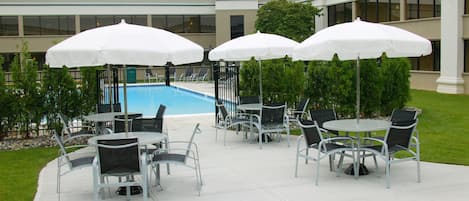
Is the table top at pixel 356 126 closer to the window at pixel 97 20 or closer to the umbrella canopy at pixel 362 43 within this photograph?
the umbrella canopy at pixel 362 43

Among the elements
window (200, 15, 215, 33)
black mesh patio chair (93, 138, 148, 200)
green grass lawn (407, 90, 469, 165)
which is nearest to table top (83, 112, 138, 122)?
black mesh patio chair (93, 138, 148, 200)

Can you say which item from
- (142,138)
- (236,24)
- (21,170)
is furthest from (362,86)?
(236,24)

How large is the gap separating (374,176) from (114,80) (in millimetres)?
8942

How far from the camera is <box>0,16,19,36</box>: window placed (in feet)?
127

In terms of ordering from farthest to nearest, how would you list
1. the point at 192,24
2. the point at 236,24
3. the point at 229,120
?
the point at 192,24 → the point at 236,24 → the point at 229,120

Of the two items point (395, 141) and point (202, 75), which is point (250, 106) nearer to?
point (395, 141)

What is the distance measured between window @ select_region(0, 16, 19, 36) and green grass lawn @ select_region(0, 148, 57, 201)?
31.4m

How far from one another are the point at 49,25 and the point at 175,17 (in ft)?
33.2

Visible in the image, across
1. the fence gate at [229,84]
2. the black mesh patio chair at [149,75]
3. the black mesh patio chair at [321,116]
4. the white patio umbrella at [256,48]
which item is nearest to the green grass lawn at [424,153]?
the black mesh patio chair at [321,116]

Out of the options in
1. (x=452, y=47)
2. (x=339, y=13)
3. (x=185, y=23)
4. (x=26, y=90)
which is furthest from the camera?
(x=185, y=23)

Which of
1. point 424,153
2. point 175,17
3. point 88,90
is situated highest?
point 175,17

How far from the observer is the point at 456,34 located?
22766 millimetres

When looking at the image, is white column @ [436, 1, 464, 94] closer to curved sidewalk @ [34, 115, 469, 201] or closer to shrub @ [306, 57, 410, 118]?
shrub @ [306, 57, 410, 118]

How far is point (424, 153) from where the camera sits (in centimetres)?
938
